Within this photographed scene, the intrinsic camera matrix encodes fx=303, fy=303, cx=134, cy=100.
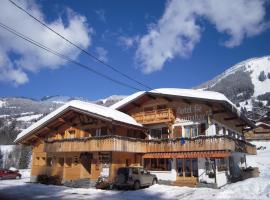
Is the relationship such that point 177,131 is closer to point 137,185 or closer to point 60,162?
point 137,185

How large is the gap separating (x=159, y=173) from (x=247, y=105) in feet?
517

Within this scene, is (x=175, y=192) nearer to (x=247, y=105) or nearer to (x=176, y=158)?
(x=176, y=158)

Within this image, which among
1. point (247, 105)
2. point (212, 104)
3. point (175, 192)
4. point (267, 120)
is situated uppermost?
point (247, 105)

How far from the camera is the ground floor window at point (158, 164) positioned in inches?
1278

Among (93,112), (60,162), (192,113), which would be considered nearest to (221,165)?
(192,113)

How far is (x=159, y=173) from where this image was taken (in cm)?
3234

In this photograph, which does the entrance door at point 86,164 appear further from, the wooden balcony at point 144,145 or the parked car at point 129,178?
the parked car at point 129,178

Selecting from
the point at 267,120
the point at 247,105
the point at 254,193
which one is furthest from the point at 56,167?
the point at 247,105

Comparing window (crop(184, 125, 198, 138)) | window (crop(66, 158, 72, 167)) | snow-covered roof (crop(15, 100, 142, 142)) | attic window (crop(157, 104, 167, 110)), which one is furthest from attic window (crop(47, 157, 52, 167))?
window (crop(184, 125, 198, 138))

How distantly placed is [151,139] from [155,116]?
277cm

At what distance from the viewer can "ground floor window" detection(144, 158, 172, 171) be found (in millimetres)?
32450

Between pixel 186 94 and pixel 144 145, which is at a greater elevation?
pixel 186 94

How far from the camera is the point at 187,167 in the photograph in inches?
1214

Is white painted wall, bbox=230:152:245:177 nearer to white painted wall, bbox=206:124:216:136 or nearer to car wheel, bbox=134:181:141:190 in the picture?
white painted wall, bbox=206:124:216:136
